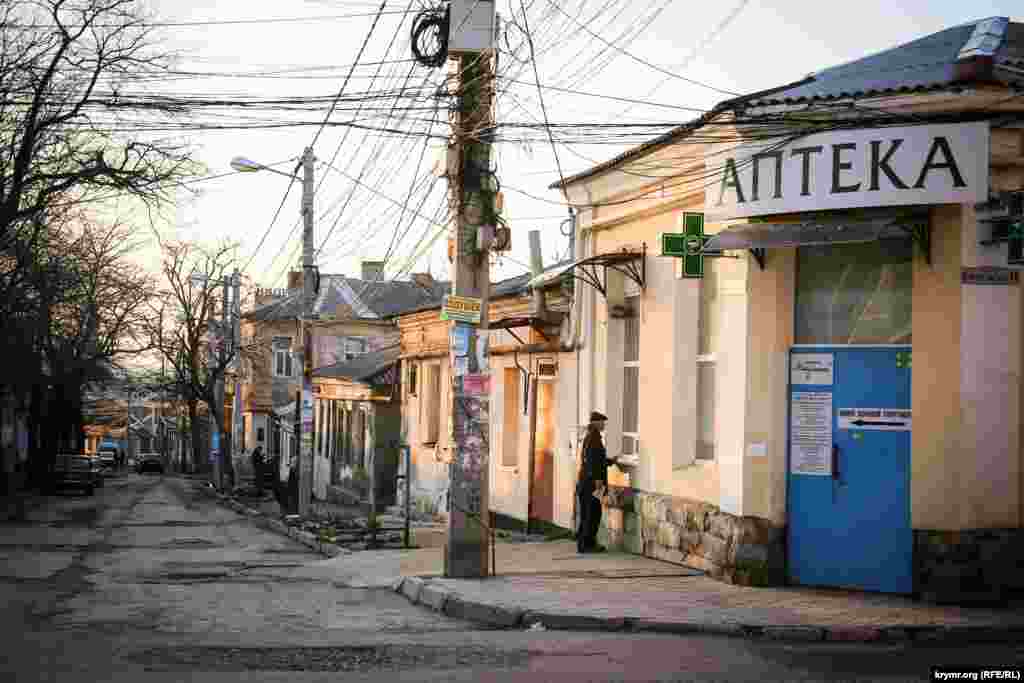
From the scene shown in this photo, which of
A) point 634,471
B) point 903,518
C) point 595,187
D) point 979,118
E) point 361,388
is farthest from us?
point 361,388

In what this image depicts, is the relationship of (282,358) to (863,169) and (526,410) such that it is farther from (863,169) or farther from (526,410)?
(863,169)

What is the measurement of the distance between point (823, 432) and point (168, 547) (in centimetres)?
1291

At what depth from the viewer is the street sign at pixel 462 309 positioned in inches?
570

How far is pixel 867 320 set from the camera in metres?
13.6

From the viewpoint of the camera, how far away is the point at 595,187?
762 inches

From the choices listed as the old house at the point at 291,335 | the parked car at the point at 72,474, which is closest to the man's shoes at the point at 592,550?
the parked car at the point at 72,474

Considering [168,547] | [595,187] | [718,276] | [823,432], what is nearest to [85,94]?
[168,547]

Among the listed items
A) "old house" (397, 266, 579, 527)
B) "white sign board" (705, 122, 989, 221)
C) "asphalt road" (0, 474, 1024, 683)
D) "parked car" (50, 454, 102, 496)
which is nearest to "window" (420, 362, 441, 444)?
"old house" (397, 266, 579, 527)

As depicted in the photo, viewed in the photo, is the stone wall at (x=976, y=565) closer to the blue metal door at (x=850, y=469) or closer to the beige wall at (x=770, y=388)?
the blue metal door at (x=850, y=469)

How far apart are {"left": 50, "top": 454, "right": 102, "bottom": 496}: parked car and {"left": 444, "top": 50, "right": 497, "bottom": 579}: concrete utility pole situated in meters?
37.0

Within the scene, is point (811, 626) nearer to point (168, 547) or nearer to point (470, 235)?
point (470, 235)

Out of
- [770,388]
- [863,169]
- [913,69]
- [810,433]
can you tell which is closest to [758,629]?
[810,433]

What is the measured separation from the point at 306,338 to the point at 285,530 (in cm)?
422

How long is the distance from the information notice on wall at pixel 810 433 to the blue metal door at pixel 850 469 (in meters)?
0.01
